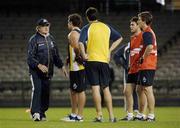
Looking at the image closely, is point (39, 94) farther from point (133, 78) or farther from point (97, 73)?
point (133, 78)

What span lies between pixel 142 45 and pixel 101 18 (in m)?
18.7

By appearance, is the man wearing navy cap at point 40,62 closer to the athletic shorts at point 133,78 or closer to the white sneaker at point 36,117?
the white sneaker at point 36,117

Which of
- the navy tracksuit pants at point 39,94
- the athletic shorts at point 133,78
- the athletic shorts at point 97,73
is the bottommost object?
the navy tracksuit pants at point 39,94

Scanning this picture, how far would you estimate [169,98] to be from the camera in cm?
2969

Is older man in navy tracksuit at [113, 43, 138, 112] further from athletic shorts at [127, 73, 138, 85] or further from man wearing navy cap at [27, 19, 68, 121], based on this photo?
man wearing navy cap at [27, 19, 68, 121]

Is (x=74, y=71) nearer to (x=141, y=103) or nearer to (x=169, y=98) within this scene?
(x=141, y=103)

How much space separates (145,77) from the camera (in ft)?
Result: 52.3

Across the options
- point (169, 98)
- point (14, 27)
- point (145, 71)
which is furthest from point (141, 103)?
point (14, 27)

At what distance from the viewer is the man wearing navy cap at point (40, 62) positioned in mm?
16250

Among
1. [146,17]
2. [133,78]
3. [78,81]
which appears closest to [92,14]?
[146,17]

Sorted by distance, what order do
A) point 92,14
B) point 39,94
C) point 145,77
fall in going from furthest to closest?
point 39,94
point 145,77
point 92,14

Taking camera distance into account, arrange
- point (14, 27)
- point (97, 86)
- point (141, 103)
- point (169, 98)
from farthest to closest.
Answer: point (14, 27) < point (169, 98) < point (141, 103) < point (97, 86)

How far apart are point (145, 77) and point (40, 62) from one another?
2.18 meters

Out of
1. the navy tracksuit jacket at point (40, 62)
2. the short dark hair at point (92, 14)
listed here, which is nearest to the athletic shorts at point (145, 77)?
the short dark hair at point (92, 14)
